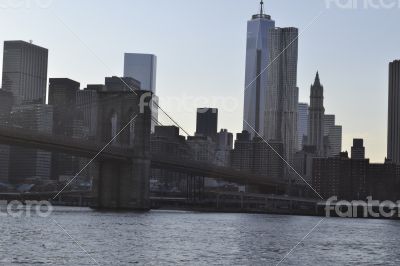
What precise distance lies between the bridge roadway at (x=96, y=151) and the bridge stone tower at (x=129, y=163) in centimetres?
138

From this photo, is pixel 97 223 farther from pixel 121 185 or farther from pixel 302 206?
pixel 302 206

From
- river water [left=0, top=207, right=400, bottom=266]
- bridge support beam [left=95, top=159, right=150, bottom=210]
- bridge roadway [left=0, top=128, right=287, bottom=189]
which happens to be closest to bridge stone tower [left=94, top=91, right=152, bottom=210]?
bridge support beam [left=95, top=159, right=150, bottom=210]

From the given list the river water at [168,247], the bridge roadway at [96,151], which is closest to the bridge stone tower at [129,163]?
the bridge roadway at [96,151]

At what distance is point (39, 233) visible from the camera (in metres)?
51.2

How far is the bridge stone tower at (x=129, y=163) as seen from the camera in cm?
9400

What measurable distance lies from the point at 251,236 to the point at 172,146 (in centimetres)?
10330

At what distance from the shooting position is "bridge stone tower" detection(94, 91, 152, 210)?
9400cm

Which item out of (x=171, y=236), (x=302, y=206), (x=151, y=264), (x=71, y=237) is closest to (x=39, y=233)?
(x=71, y=237)

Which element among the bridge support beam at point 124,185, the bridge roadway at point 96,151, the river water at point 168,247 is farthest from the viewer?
the bridge support beam at point 124,185

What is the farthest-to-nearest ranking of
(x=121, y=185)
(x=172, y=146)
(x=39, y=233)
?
(x=172, y=146)
(x=121, y=185)
(x=39, y=233)

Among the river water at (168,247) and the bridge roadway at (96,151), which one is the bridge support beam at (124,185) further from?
the river water at (168,247)

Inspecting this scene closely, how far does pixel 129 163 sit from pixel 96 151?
1507cm

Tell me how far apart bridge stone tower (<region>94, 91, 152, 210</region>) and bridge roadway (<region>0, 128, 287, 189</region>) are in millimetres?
1378

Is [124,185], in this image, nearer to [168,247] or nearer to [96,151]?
[96,151]
